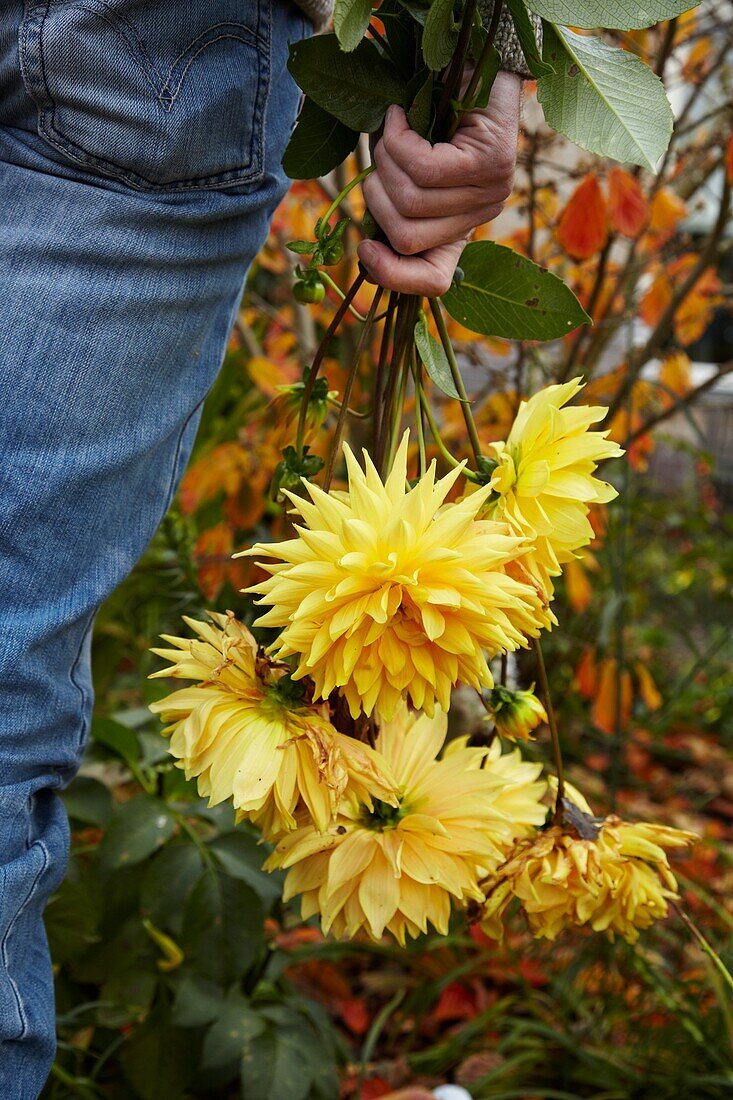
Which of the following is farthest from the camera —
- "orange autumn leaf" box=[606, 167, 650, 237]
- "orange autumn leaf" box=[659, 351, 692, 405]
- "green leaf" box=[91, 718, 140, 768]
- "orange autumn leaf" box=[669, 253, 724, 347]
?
"orange autumn leaf" box=[659, 351, 692, 405]

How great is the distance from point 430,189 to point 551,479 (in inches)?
7.3

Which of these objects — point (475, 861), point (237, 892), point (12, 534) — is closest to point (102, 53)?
point (12, 534)

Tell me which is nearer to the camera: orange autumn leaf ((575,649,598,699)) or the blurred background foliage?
the blurred background foliage

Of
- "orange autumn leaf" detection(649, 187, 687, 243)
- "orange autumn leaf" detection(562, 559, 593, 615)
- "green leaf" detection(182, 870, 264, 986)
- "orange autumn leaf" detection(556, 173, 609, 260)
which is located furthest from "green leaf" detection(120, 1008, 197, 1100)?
"orange autumn leaf" detection(649, 187, 687, 243)

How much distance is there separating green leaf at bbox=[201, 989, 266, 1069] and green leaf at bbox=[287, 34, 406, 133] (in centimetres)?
91

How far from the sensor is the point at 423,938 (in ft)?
4.83

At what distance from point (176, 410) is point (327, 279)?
15 centimetres

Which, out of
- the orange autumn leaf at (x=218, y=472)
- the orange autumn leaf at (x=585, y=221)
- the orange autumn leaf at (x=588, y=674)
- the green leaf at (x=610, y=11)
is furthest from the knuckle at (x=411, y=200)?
the orange autumn leaf at (x=588, y=674)

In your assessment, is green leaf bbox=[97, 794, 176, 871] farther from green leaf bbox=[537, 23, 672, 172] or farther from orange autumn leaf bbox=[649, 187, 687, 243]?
orange autumn leaf bbox=[649, 187, 687, 243]

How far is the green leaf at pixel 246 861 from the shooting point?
103 centimetres

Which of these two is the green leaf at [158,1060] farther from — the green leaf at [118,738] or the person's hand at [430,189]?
the person's hand at [430,189]

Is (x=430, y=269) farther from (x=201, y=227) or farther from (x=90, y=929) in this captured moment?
(x=90, y=929)

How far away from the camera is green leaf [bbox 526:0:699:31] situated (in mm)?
502

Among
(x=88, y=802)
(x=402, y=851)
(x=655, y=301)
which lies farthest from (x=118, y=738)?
(x=655, y=301)
